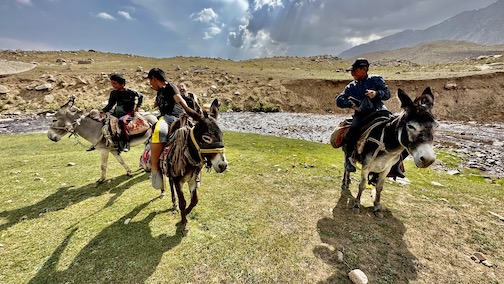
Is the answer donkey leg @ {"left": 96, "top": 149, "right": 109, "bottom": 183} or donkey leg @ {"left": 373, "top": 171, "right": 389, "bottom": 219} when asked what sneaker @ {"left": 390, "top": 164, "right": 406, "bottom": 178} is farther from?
donkey leg @ {"left": 96, "top": 149, "right": 109, "bottom": 183}

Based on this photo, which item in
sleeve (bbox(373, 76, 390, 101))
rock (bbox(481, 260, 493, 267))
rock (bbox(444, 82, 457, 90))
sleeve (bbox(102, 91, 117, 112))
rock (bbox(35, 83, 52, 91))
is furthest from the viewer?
rock (bbox(35, 83, 52, 91))

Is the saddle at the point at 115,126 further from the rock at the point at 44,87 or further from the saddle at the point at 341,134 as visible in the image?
the rock at the point at 44,87

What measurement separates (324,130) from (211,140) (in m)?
17.2

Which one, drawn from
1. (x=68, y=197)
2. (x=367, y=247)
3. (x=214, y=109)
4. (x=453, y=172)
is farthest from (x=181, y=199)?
(x=453, y=172)

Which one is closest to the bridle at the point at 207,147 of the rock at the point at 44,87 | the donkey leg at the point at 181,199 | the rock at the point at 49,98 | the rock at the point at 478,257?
the donkey leg at the point at 181,199

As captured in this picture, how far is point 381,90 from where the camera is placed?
5598 millimetres

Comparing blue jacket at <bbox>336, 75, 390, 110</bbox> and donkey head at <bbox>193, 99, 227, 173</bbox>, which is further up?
blue jacket at <bbox>336, 75, 390, 110</bbox>

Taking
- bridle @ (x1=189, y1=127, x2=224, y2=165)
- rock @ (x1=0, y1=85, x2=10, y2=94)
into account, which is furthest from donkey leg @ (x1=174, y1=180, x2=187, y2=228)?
rock @ (x1=0, y1=85, x2=10, y2=94)

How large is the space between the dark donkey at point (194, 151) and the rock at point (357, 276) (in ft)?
9.24

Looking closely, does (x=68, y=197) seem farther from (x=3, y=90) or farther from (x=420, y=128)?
(x=3, y=90)

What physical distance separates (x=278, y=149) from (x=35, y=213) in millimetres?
9722

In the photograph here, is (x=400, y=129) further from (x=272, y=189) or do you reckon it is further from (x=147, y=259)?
(x=147, y=259)

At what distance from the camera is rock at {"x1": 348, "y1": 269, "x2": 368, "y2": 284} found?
12.6 feet

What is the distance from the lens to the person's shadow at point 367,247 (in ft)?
13.5
